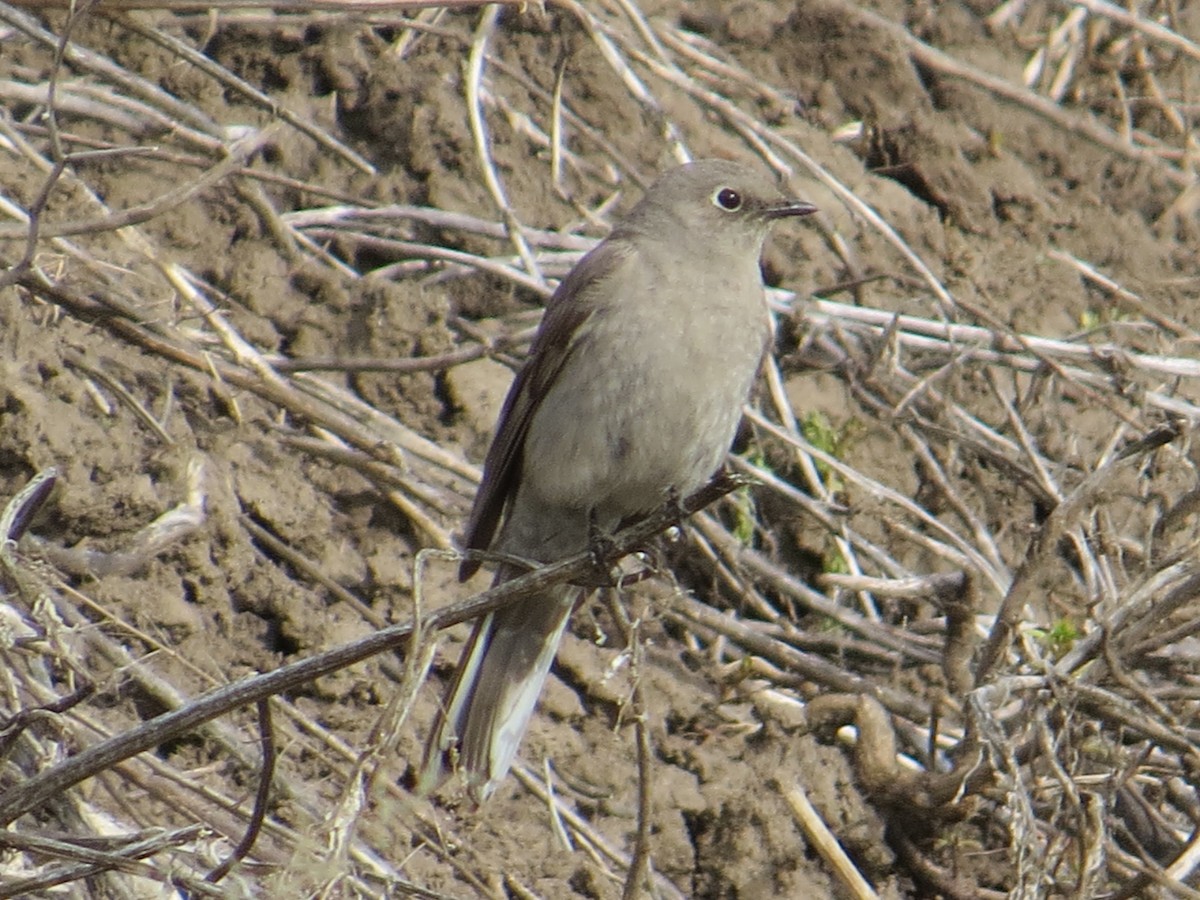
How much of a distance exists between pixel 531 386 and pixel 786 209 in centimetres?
120

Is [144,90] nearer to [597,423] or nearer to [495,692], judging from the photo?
[597,423]

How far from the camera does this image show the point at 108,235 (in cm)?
602

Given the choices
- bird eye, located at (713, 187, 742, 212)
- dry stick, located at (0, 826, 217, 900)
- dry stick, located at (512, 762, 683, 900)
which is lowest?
dry stick, located at (512, 762, 683, 900)

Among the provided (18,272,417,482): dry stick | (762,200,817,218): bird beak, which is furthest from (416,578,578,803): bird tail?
(762,200,817,218): bird beak

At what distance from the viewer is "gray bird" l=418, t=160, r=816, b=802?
5371 millimetres

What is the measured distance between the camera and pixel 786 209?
6.14m

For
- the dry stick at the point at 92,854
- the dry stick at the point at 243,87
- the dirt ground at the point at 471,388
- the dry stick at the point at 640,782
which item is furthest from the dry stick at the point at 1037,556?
the dry stick at the point at 243,87

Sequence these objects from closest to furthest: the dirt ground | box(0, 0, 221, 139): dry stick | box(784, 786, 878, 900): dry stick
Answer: the dirt ground < box(784, 786, 878, 900): dry stick < box(0, 0, 221, 139): dry stick

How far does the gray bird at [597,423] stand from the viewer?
5371mm

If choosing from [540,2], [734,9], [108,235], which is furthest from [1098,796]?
[734,9]

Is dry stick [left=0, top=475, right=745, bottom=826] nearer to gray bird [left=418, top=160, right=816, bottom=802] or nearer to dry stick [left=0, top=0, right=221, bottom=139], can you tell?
gray bird [left=418, top=160, right=816, bottom=802]

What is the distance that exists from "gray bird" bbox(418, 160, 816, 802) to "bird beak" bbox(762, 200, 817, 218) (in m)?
0.19

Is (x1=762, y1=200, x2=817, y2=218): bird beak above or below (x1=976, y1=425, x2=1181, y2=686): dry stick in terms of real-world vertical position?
above

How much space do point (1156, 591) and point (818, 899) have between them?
1.51 meters
